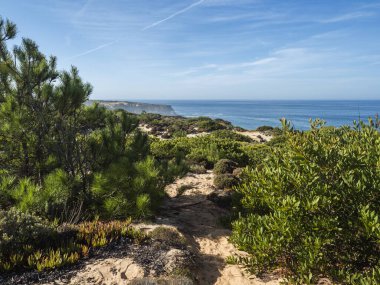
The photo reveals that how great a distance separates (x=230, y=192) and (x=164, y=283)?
→ 6601 mm

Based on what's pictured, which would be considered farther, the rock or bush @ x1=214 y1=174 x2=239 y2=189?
bush @ x1=214 y1=174 x2=239 y2=189

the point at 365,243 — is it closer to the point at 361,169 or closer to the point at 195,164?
the point at 361,169

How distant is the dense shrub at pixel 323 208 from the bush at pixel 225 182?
21.8ft

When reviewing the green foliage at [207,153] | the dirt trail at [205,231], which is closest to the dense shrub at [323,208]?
the dirt trail at [205,231]

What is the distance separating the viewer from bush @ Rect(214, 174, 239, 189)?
38.7 feet

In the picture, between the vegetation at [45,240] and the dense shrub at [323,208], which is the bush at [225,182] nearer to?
the vegetation at [45,240]

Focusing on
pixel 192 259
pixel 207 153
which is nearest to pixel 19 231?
pixel 192 259

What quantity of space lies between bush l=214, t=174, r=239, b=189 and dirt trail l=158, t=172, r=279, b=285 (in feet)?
1.16

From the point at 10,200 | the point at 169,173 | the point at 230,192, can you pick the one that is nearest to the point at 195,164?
the point at 230,192

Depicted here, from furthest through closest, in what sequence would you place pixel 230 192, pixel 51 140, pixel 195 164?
pixel 195 164, pixel 230 192, pixel 51 140

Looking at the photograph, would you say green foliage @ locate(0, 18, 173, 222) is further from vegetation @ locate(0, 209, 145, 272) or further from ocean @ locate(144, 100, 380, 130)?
ocean @ locate(144, 100, 380, 130)

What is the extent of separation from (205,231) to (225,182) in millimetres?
4006

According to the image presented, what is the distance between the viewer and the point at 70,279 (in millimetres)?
5020

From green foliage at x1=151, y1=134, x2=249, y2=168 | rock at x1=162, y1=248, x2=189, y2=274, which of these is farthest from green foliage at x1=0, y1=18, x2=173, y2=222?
green foliage at x1=151, y1=134, x2=249, y2=168
